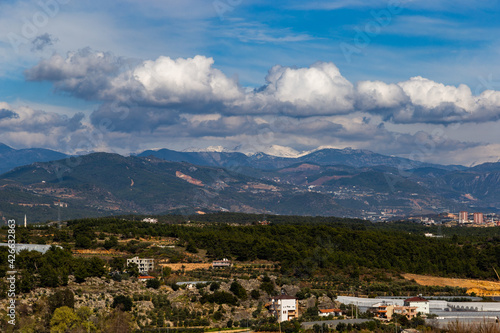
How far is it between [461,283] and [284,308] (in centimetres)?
3440

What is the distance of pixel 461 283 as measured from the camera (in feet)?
265

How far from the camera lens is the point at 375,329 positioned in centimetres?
5094

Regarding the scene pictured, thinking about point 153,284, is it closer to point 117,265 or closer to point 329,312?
point 117,265

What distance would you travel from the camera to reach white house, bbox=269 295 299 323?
55406 mm

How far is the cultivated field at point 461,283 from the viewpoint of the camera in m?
77.3

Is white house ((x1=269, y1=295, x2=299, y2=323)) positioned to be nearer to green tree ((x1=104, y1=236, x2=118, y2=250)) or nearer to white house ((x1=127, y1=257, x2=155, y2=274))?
white house ((x1=127, y1=257, x2=155, y2=274))

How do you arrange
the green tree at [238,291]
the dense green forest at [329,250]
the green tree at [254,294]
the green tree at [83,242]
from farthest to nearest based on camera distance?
the green tree at [83,242], the dense green forest at [329,250], the green tree at [254,294], the green tree at [238,291]

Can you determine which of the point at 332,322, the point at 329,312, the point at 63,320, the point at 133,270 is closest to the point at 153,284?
the point at 133,270

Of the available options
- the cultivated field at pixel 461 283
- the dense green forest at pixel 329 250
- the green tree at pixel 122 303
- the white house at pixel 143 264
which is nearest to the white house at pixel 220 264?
the dense green forest at pixel 329 250

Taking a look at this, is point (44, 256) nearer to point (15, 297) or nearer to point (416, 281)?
point (15, 297)

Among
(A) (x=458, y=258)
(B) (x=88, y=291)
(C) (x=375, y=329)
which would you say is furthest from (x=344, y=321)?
(A) (x=458, y=258)

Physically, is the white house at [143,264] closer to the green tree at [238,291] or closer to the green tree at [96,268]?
the green tree at [96,268]

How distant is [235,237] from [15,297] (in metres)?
45.8

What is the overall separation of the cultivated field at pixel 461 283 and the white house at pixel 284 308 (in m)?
27.6
